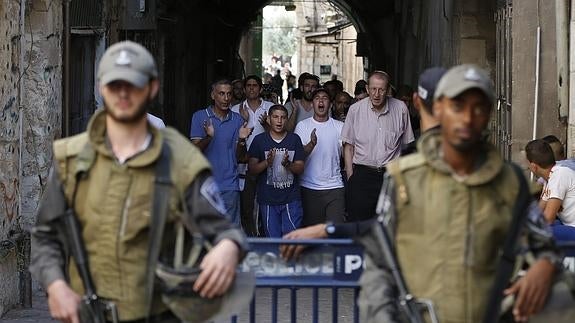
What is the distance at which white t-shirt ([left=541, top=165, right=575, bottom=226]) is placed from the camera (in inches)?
339

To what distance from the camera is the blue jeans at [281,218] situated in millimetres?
11273

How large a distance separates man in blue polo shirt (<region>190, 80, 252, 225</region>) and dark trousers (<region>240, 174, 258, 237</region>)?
1.52 feet

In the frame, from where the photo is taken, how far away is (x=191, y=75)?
27344 mm

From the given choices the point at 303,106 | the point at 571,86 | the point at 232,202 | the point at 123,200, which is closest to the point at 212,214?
the point at 123,200

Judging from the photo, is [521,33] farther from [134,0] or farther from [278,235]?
[134,0]

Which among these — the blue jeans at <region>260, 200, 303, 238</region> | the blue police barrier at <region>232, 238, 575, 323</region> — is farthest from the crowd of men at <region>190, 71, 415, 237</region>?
the blue police barrier at <region>232, 238, 575, 323</region>

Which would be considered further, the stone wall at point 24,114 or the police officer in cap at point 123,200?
the stone wall at point 24,114

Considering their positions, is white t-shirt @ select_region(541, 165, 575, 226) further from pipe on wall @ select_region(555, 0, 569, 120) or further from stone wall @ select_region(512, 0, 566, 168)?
stone wall @ select_region(512, 0, 566, 168)

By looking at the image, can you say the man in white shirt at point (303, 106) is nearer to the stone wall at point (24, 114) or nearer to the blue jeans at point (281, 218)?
the blue jeans at point (281, 218)

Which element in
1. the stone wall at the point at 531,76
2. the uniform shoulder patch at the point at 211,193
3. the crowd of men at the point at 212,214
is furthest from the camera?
the stone wall at the point at 531,76

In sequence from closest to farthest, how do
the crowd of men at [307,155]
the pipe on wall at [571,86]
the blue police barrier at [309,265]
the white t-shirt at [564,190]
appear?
1. the blue police barrier at [309,265]
2. the white t-shirt at [564,190]
3. the pipe on wall at [571,86]
4. the crowd of men at [307,155]

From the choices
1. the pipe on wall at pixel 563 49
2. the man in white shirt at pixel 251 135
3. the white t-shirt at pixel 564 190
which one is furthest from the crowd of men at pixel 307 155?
the white t-shirt at pixel 564 190

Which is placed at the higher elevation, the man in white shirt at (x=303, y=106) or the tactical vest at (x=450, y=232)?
the man in white shirt at (x=303, y=106)

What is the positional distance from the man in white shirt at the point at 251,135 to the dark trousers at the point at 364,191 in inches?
46.0
